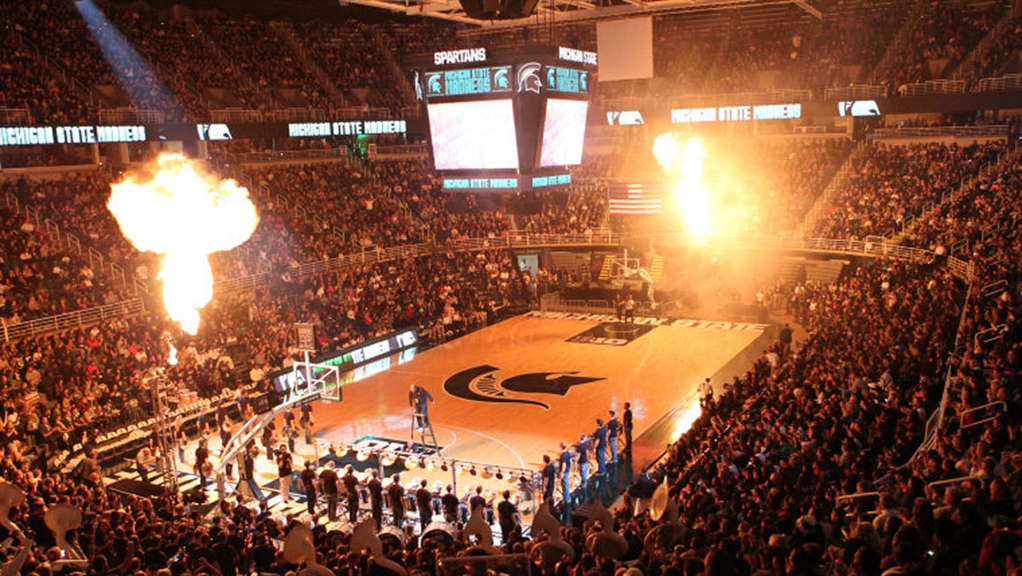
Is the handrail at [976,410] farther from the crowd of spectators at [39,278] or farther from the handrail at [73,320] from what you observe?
the crowd of spectators at [39,278]

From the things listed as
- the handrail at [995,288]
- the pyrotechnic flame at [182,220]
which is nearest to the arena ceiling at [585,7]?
the pyrotechnic flame at [182,220]

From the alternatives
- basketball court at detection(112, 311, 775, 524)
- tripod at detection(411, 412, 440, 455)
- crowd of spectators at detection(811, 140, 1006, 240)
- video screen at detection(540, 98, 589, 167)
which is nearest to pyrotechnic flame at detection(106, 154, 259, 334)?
basketball court at detection(112, 311, 775, 524)

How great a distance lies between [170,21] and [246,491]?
1054 inches

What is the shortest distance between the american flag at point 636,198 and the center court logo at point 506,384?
10.8 metres

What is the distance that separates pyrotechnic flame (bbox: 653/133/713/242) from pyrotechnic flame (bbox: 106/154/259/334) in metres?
22.7

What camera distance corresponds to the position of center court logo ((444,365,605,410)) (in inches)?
993

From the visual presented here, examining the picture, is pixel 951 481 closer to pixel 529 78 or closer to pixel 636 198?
pixel 529 78

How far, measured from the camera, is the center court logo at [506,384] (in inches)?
993

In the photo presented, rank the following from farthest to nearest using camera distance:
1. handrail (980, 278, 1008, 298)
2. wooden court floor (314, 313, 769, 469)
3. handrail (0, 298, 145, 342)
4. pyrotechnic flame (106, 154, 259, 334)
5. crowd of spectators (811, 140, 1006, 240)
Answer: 1. crowd of spectators (811, 140, 1006, 240)
2. handrail (0, 298, 145, 342)
3. wooden court floor (314, 313, 769, 469)
4. pyrotechnic flame (106, 154, 259, 334)
5. handrail (980, 278, 1008, 298)

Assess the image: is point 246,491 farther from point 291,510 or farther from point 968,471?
point 968,471

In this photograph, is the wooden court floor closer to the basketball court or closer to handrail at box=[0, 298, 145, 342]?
the basketball court

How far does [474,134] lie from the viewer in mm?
24531

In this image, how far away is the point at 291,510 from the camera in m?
18.1

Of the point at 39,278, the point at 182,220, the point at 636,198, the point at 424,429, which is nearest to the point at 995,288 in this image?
the point at 424,429
